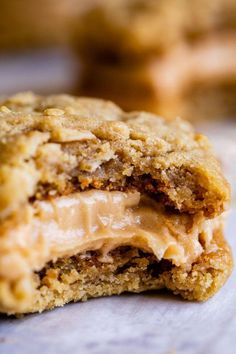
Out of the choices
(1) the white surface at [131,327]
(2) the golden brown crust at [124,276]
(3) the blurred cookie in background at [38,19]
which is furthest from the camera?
(3) the blurred cookie in background at [38,19]

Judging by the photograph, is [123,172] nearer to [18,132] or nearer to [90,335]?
[18,132]

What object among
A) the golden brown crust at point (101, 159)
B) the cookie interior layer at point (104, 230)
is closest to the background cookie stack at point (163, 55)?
the golden brown crust at point (101, 159)

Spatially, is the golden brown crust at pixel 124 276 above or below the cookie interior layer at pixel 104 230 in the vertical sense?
below

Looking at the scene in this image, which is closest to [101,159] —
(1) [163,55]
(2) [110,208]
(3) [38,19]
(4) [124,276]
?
(2) [110,208]

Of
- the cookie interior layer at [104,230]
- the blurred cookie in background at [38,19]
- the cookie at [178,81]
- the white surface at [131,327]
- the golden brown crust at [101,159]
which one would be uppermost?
Answer: the blurred cookie in background at [38,19]

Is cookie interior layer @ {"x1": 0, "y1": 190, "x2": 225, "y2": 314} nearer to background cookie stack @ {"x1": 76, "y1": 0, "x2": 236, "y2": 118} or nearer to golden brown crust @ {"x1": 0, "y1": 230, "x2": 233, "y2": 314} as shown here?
golden brown crust @ {"x1": 0, "y1": 230, "x2": 233, "y2": 314}

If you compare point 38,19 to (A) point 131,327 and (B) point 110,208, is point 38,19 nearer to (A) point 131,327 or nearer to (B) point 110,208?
(B) point 110,208

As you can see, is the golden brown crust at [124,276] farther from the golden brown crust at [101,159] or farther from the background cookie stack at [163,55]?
the background cookie stack at [163,55]
